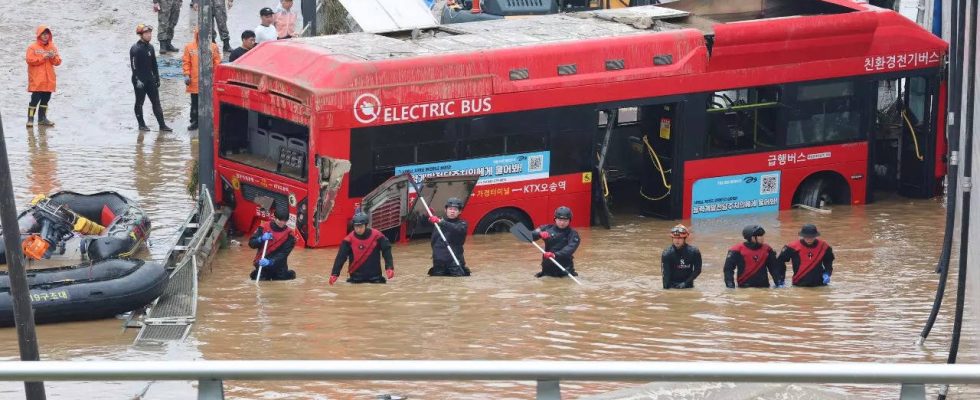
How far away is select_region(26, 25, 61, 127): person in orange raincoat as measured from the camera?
77.5ft

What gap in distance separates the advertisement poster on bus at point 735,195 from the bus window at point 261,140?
497 centimetres

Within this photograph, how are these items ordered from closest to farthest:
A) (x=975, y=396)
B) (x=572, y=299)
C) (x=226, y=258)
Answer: (x=975, y=396), (x=572, y=299), (x=226, y=258)

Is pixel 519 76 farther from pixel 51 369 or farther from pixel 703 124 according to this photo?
pixel 51 369

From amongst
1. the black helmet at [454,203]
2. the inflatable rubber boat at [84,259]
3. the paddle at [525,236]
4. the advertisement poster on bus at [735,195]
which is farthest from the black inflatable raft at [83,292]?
the advertisement poster on bus at [735,195]

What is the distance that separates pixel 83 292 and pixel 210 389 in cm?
975

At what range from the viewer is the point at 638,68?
19.1 m

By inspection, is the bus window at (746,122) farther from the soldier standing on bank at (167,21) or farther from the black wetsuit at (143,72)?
the soldier standing on bank at (167,21)

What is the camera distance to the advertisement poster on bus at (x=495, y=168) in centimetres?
1805

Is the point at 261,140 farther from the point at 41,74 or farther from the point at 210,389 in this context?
the point at 210,389

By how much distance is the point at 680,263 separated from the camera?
15.7 m

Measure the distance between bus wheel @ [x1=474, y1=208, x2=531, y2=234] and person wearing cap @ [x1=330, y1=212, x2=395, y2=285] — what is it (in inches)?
113

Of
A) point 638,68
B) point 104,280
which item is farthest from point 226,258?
point 638,68

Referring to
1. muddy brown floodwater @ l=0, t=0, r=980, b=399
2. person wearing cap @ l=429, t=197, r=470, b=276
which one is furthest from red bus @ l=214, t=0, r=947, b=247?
person wearing cap @ l=429, t=197, r=470, b=276

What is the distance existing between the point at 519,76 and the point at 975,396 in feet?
29.7
